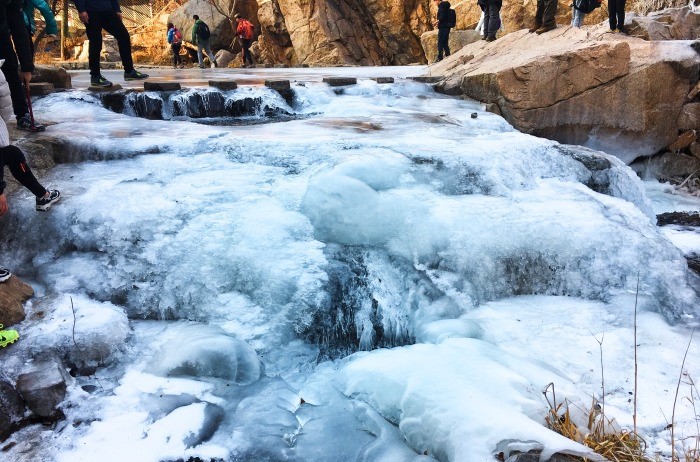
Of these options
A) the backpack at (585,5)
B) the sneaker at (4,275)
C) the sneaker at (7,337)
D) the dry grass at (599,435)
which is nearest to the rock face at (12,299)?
the sneaker at (4,275)

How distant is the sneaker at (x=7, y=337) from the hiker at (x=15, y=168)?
32.7 inches

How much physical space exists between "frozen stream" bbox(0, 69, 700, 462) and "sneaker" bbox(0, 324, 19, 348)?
40 millimetres

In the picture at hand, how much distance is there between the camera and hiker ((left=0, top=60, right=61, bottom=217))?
8.95 feet

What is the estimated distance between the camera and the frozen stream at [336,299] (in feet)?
6.54

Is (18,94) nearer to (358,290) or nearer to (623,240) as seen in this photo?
(358,290)

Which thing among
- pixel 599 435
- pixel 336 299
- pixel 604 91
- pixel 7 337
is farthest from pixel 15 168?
pixel 604 91

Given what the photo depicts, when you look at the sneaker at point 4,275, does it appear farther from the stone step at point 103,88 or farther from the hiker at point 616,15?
the hiker at point 616,15

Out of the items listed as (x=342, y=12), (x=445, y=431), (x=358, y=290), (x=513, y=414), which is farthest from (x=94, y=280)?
(x=342, y=12)

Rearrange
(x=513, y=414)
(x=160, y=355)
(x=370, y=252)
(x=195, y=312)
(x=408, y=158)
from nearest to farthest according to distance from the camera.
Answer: (x=513, y=414), (x=160, y=355), (x=195, y=312), (x=370, y=252), (x=408, y=158)

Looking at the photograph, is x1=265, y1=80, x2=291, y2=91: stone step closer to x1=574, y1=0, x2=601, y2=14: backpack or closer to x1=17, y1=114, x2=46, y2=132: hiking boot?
x1=17, y1=114, x2=46, y2=132: hiking boot

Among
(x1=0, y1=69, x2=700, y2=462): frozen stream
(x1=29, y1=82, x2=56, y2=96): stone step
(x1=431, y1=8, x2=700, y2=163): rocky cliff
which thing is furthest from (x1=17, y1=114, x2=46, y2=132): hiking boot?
(x1=431, y1=8, x2=700, y2=163): rocky cliff

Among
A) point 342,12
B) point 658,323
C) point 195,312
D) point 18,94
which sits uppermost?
point 342,12

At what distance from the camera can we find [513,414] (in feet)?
6.05

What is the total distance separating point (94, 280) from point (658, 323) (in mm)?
3287
